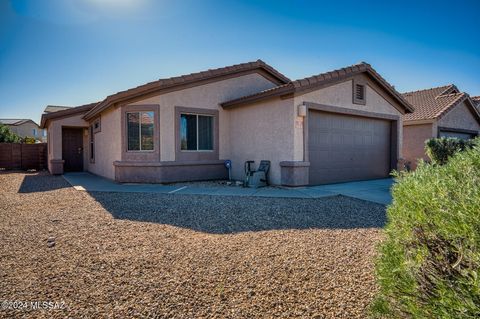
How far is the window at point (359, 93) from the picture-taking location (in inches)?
433

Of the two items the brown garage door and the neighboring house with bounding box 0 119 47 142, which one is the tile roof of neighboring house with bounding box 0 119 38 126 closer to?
the neighboring house with bounding box 0 119 47 142

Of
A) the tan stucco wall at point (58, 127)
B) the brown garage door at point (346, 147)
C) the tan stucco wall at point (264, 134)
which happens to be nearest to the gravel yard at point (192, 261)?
the tan stucco wall at point (264, 134)

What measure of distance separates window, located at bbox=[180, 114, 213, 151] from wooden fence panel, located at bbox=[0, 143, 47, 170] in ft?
49.3

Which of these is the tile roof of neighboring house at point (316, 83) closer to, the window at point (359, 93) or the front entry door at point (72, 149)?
the window at point (359, 93)

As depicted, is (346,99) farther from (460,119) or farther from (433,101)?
(460,119)

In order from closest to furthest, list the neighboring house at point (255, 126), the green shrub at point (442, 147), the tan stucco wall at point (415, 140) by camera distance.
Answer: the neighboring house at point (255, 126) → the green shrub at point (442, 147) → the tan stucco wall at point (415, 140)

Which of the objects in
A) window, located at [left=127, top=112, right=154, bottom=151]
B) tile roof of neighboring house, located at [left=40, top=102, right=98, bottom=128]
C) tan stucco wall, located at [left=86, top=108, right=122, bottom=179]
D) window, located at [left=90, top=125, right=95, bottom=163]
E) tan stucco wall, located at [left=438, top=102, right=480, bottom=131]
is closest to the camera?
window, located at [left=127, top=112, right=154, bottom=151]

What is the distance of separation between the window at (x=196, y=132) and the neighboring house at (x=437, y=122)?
11446mm

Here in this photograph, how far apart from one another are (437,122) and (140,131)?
1519 centimetres

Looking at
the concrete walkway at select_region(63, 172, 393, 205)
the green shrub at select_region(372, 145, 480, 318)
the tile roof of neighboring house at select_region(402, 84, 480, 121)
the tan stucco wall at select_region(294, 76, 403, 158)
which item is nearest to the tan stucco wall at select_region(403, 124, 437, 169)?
the tile roof of neighboring house at select_region(402, 84, 480, 121)

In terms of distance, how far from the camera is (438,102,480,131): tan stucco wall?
16.3 m

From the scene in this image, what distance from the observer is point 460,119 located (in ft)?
56.7

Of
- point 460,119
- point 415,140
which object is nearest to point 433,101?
point 460,119

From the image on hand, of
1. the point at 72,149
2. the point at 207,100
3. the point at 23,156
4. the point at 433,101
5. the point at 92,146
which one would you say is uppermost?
the point at 433,101
